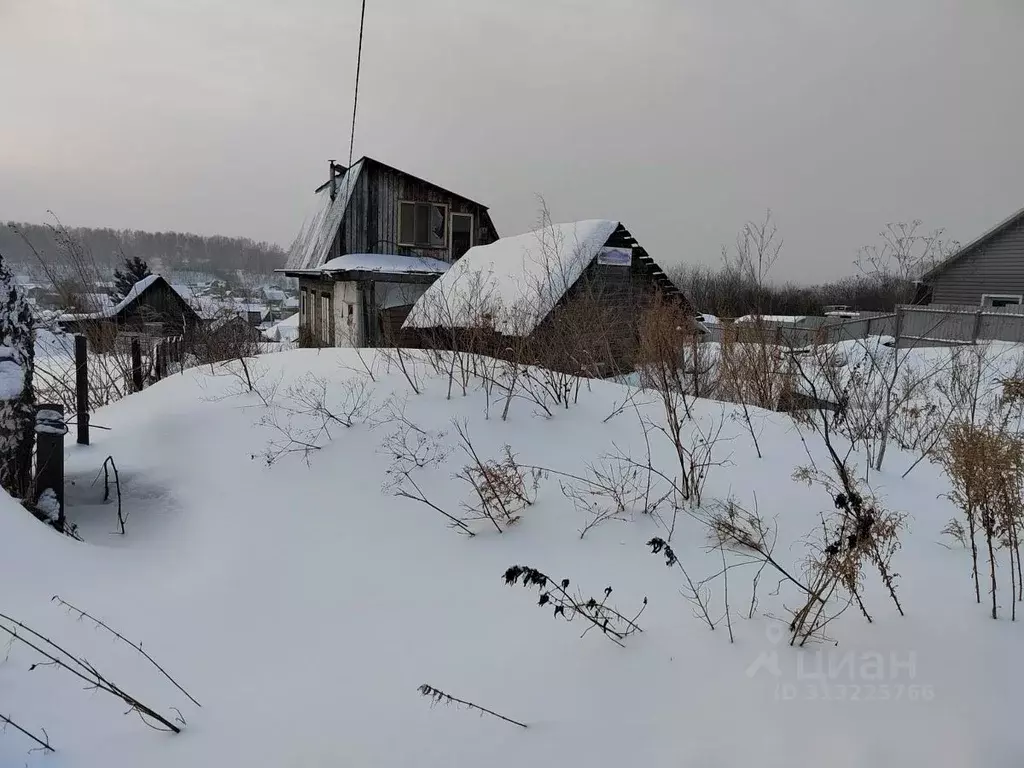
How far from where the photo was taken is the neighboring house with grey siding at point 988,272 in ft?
57.4

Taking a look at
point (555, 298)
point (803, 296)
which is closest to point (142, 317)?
point (555, 298)

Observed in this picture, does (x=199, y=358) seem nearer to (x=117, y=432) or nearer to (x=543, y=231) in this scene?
(x=117, y=432)

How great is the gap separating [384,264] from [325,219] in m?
3.37

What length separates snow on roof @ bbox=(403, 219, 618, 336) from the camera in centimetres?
725

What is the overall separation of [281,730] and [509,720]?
0.92 m

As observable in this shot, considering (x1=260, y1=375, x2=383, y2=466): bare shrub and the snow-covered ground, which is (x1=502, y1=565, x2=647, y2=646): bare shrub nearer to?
the snow-covered ground

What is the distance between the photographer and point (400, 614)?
3.05m

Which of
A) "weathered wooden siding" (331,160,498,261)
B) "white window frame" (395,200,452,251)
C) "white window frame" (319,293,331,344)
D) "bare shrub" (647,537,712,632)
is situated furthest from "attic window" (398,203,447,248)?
"bare shrub" (647,537,712,632)

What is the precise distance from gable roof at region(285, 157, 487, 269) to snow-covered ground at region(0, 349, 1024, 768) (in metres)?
12.2

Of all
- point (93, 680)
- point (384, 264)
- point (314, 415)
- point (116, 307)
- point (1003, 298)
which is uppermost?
point (384, 264)

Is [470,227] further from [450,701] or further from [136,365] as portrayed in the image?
[450,701]

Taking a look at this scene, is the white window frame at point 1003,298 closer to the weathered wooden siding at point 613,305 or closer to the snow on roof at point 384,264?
the weathered wooden siding at point 613,305

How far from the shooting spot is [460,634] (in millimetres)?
2832

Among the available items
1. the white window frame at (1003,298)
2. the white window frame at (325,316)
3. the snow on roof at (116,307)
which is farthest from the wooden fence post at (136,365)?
the white window frame at (1003,298)
